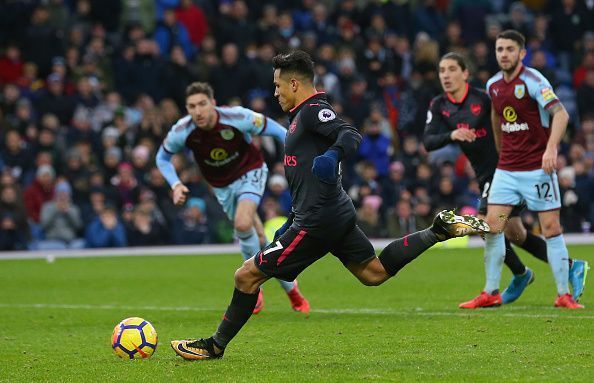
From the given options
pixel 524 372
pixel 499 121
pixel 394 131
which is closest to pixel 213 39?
pixel 394 131

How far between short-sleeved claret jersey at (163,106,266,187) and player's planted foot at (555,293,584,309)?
355 centimetres

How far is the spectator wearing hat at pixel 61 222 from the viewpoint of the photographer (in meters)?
22.2

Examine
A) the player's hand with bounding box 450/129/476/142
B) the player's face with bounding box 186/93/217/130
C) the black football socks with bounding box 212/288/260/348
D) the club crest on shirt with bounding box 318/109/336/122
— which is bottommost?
the black football socks with bounding box 212/288/260/348

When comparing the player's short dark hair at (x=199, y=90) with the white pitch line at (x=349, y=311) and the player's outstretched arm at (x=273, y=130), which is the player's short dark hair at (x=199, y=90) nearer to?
the player's outstretched arm at (x=273, y=130)

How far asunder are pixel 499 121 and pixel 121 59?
1465cm


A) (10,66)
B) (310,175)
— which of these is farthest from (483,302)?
(10,66)

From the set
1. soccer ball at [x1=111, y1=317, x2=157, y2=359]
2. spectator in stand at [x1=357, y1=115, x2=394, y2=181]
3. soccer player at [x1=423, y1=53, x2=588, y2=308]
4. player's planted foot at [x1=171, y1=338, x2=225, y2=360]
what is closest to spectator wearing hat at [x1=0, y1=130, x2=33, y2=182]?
spectator in stand at [x1=357, y1=115, x2=394, y2=181]

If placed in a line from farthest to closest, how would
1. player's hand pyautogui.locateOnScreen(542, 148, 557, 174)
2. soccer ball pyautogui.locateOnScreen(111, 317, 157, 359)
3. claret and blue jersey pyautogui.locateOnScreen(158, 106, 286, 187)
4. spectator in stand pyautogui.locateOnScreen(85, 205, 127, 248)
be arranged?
spectator in stand pyautogui.locateOnScreen(85, 205, 127, 248) < claret and blue jersey pyautogui.locateOnScreen(158, 106, 286, 187) < player's hand pyautogui.locateOnScreen(542, 148, 557, 174) < soccer ball pyautogui.locateOnScreen(111, 317, 157, 359)

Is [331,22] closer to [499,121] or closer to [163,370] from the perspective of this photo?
[499,121]

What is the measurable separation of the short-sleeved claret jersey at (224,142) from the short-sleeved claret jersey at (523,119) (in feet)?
8.52

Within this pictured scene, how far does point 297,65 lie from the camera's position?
28.0ft

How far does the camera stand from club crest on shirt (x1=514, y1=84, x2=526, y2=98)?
1155 centimetres

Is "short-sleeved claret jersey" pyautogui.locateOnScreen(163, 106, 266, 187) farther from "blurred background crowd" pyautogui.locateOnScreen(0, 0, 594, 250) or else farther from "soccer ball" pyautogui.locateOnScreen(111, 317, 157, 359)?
"blurred background crowd" pyautogui.locateOnScreen(0, 0, 594, 250)

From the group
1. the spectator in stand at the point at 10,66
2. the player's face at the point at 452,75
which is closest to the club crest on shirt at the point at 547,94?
the player's face at the point at 452,75
